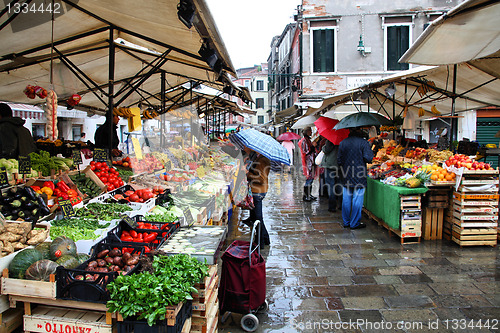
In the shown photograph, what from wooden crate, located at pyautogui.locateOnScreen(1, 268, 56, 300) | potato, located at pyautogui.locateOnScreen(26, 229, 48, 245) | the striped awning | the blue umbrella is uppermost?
the striped awning

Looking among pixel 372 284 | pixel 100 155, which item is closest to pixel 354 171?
pixel 372 284

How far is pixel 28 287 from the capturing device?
260cm

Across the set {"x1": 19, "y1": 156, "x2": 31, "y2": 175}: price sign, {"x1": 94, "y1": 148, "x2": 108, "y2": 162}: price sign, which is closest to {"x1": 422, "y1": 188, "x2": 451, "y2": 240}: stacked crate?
{"x1": 94, "y1": 148, "x2": 108, "y2": 162}: price sign

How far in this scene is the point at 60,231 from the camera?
335 centimetres

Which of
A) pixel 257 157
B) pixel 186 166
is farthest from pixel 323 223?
pixel 186 166

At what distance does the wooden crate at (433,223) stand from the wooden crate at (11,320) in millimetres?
6131

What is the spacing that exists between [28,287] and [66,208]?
1410mm

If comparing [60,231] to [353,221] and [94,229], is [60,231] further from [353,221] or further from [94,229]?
[353,221]

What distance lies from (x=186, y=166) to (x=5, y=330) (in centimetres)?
579

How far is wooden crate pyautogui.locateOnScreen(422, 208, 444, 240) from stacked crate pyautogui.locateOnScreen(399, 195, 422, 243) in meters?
0.27

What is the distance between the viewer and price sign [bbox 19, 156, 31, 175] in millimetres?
4242

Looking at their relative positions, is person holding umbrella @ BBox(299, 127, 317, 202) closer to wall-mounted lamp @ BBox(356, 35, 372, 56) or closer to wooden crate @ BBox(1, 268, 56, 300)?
wooden crate @ BBox(1, 268, 56, 300)

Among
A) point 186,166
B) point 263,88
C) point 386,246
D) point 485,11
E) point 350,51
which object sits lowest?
point 386,246

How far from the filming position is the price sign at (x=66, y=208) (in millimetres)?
3842
